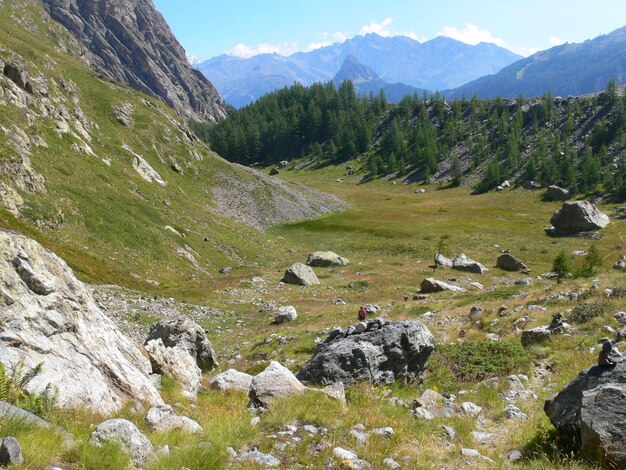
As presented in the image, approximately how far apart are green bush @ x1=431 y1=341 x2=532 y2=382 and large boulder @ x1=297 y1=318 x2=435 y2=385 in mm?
1466

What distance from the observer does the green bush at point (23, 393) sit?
6.80 m

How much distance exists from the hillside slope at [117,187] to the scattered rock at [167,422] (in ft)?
103

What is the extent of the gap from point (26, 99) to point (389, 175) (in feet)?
431

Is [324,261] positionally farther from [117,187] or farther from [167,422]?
[167,422]

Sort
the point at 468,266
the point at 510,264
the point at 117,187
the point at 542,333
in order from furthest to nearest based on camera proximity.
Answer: the point at 117,187
the point at 510,264
the point at 468,266
the point at 542,333

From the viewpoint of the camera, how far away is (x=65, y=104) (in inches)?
2908

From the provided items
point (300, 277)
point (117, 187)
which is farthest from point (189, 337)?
point (117, 187)

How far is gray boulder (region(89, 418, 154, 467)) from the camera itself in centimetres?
638

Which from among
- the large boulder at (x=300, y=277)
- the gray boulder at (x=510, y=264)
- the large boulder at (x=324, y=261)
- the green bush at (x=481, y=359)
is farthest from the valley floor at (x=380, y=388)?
the large boulder at (x=324, y=261)

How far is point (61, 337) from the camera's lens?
32.3 ft

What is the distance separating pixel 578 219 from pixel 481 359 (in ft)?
261

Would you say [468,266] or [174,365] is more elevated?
[174,365]

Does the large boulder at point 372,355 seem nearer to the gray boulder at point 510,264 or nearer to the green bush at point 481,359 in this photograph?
the green bush at point 481,359

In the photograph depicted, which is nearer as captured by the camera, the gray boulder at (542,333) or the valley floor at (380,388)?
the valley floor at (380,388)
